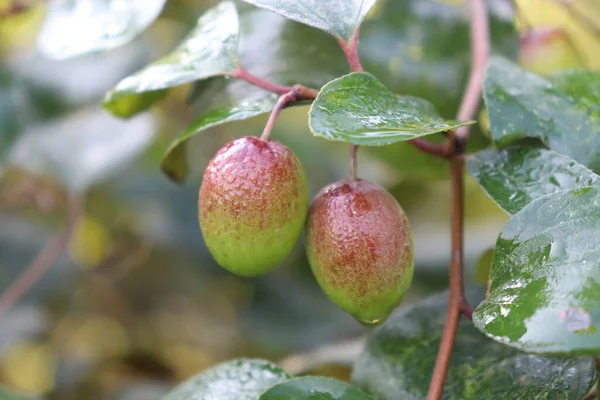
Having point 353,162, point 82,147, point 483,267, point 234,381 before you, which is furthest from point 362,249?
point 82,147

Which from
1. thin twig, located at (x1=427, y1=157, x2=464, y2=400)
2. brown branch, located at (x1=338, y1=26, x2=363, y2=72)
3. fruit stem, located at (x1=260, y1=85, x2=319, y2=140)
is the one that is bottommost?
thin twig, located at (x1=427, y1=157, x2=464, y2=400)

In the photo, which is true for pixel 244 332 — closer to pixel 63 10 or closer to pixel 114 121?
pixel 114 121

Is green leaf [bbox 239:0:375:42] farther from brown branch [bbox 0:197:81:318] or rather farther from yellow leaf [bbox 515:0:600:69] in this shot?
yellow leaf [bbox 515:0:600:69]

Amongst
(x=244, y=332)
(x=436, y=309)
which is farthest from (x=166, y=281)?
(x=436, y=309)

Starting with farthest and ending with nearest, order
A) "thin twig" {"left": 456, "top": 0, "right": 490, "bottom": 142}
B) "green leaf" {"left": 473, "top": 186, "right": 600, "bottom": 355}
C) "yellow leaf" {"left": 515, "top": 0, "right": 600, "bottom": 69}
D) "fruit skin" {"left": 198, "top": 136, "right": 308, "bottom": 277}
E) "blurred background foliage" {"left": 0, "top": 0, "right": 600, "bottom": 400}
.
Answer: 1. "yellow leaf" {"left": 515, "top": 0, "right": 600, "bottom": 69}
2. "blurred background foliage" {"left": 0, "top": 0, "right": 600, "bottom": 400}
3. "thin twig" {"left": 456, "top": 0, "right": 490, "bottom": 142}
4. "fruit skin" {"left": 198, "top": 136, "right": 308, "bottom": 277}
5. "green leaf" {"left": 473, "top": 186, "right": 600, "bottom": 355}

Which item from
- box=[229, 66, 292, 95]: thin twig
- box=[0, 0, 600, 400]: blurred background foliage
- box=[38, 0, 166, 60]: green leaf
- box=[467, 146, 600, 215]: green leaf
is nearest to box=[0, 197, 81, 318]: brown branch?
box=[0, 0, 600, 400]: blurred background foliage

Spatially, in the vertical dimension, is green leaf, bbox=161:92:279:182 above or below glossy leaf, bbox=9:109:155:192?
above

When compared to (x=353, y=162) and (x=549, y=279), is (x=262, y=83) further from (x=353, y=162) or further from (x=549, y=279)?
(x=549, y=279)
